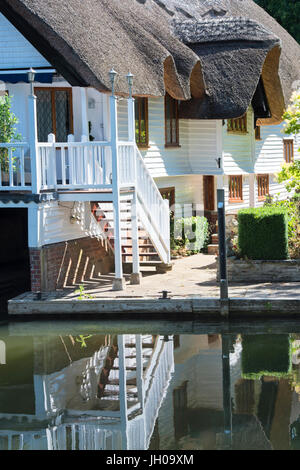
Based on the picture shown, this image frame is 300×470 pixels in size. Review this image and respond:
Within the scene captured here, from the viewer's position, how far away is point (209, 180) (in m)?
27.8

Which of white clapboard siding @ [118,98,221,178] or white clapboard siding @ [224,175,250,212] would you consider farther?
white clapboard siding @ [224,175,250,212]

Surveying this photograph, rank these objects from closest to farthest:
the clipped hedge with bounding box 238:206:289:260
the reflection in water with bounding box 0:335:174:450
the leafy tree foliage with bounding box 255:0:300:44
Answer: the reflection in water with bounding box 0:335:174:450, the clipped hedge with bounding box 238:206:289:260, the leafy tree foliage with bounding box 255:0:300:44

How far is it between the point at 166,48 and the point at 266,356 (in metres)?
11.8

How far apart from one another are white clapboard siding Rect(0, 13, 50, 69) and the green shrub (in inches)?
347

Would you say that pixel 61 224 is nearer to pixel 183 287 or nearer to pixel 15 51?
pixel 183 287

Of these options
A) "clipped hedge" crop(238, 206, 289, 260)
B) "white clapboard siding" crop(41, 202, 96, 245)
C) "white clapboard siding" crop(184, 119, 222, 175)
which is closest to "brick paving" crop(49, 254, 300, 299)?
"clipped hedge" crop(238, 206, 289, 260)

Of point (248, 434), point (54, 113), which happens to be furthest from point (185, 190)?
point (248, 434)

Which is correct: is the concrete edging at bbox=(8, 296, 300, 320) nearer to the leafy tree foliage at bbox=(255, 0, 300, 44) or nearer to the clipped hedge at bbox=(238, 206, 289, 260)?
the clipped hedge at bbox=(238, 206, 289, 260)

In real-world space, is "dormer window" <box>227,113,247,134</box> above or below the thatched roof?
below

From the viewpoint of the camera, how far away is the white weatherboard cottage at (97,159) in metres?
18.2

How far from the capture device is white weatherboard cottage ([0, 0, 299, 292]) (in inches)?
717

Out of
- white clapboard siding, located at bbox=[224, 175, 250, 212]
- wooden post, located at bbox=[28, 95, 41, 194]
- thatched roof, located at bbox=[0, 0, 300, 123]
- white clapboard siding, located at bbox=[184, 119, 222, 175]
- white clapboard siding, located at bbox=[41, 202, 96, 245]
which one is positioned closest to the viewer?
wooden post, located at bbox=[28, 95, 41, 194]

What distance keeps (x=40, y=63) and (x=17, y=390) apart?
9.45m

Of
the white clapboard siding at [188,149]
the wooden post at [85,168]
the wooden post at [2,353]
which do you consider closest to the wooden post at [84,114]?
the wooden post at [85,168]
